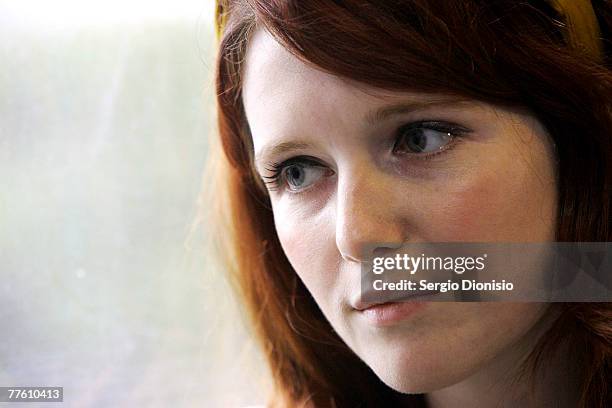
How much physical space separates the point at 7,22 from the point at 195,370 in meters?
0.47

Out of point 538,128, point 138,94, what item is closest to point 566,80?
point 538,128

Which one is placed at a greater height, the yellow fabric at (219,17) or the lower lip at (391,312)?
the yellow fabric at (219,17)

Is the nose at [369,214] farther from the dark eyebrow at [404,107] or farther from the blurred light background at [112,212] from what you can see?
the blurred light background at [112,212]

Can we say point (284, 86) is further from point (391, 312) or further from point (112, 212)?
point (112, 212)

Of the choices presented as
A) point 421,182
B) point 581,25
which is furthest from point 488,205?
point 581,25

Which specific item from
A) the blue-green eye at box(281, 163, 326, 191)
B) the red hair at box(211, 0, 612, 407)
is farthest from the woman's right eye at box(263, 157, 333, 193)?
the red hair at box(211, 0, 612, 407)

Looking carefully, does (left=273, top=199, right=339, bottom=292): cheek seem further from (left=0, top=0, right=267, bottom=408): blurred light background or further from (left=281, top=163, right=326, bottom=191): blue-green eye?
(left=0, top=0, right=267, bottom=408): blurred light background

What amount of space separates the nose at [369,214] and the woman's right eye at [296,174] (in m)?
0.06

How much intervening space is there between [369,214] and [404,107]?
0.09m

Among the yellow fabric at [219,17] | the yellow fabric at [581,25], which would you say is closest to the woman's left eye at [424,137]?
the yellow fabric at [581,25]

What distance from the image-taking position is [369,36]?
23.1 inches

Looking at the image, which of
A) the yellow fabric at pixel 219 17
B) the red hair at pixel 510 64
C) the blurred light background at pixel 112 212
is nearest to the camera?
the red hair at pixel 510 64

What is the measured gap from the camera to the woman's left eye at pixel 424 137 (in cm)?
61

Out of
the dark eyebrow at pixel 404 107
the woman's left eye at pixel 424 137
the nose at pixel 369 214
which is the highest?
the dark eyebrow at pixel 404 107
